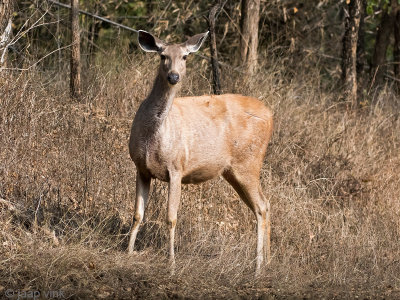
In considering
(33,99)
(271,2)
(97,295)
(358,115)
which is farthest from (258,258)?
(271,2)

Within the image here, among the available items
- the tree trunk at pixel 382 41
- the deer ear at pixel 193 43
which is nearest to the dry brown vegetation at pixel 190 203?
the deer ear at pixel 193 43

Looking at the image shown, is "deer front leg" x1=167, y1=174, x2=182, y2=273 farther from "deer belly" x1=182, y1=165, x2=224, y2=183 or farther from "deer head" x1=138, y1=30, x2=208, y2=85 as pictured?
"deer head" x1=138, y1=30, x2=208, y2=85

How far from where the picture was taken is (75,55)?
9930mm

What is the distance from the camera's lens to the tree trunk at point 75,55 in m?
9.82

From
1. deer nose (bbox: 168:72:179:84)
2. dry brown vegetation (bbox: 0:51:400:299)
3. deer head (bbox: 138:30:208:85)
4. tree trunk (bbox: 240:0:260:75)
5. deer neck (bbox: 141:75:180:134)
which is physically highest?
tree trunk (bbox: 240:0:260:75)

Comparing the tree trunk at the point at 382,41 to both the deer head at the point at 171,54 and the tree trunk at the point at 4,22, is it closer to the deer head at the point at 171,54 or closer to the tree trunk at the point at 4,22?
the deer head at the point at 171,54

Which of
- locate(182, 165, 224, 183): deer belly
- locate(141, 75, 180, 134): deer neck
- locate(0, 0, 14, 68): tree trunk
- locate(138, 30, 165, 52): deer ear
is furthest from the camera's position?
locate(0, 0, 14, 68): tree trunk

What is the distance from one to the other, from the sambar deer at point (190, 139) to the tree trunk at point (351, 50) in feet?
14.0

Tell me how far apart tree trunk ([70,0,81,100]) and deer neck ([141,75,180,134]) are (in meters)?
2.90

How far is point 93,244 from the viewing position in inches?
281

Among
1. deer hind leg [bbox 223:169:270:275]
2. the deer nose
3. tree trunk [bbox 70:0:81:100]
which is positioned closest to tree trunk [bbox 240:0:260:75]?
tree trunk [bbox 70:0:81:100]

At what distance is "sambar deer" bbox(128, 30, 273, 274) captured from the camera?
709 centimetres

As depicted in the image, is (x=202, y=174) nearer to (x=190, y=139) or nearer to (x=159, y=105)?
(x=190, y=139)

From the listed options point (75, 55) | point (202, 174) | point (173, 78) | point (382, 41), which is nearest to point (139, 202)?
point (202, 174)
